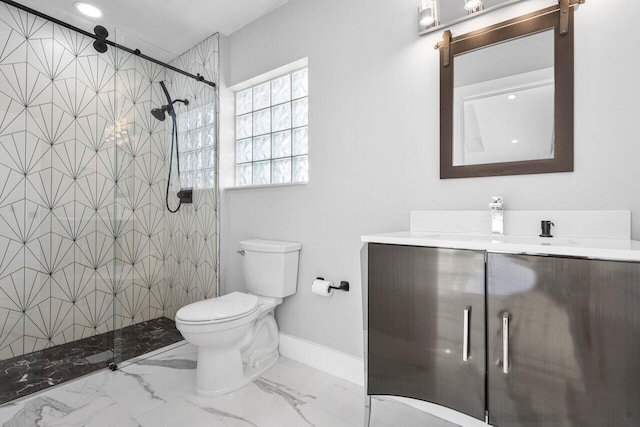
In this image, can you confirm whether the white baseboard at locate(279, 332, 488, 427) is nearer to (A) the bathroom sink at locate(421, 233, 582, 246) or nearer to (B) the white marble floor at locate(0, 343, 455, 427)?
(B) the white marble floor at locate(0, 343, 455, 427)

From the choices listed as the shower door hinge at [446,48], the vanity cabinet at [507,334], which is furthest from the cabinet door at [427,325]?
the shower door hinge at [446,48]

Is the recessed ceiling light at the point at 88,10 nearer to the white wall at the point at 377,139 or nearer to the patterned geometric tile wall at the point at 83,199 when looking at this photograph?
the patterned geometric tile wall at the point at 83,199

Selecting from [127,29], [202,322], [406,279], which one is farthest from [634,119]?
[127,29]

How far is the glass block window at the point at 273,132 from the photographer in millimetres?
2234

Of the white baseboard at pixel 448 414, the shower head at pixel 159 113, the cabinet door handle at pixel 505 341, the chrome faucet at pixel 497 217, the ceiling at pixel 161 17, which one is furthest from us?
the shower head at pixel 159 113

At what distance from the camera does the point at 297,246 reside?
2.09 m

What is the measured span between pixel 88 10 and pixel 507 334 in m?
3.16

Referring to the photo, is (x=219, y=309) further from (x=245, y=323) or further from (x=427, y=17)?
(x=427, y=17)

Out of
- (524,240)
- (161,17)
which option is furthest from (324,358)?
(161,17)

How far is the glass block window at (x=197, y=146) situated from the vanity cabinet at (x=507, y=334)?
5.72 ft

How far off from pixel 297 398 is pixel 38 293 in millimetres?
1901

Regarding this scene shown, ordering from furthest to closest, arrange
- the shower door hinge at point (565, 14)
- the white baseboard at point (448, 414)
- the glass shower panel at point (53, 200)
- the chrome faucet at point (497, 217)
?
the glass shower panel at point (53, 200) < the chrome faucet at point (497, 217) < the shower door hinge at point (565, 14) < the white baseboard at point (448, 414)

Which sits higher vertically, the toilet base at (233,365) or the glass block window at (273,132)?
the glass block window at (273,132)

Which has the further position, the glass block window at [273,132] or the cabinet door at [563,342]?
the glass block window at [273,132]
